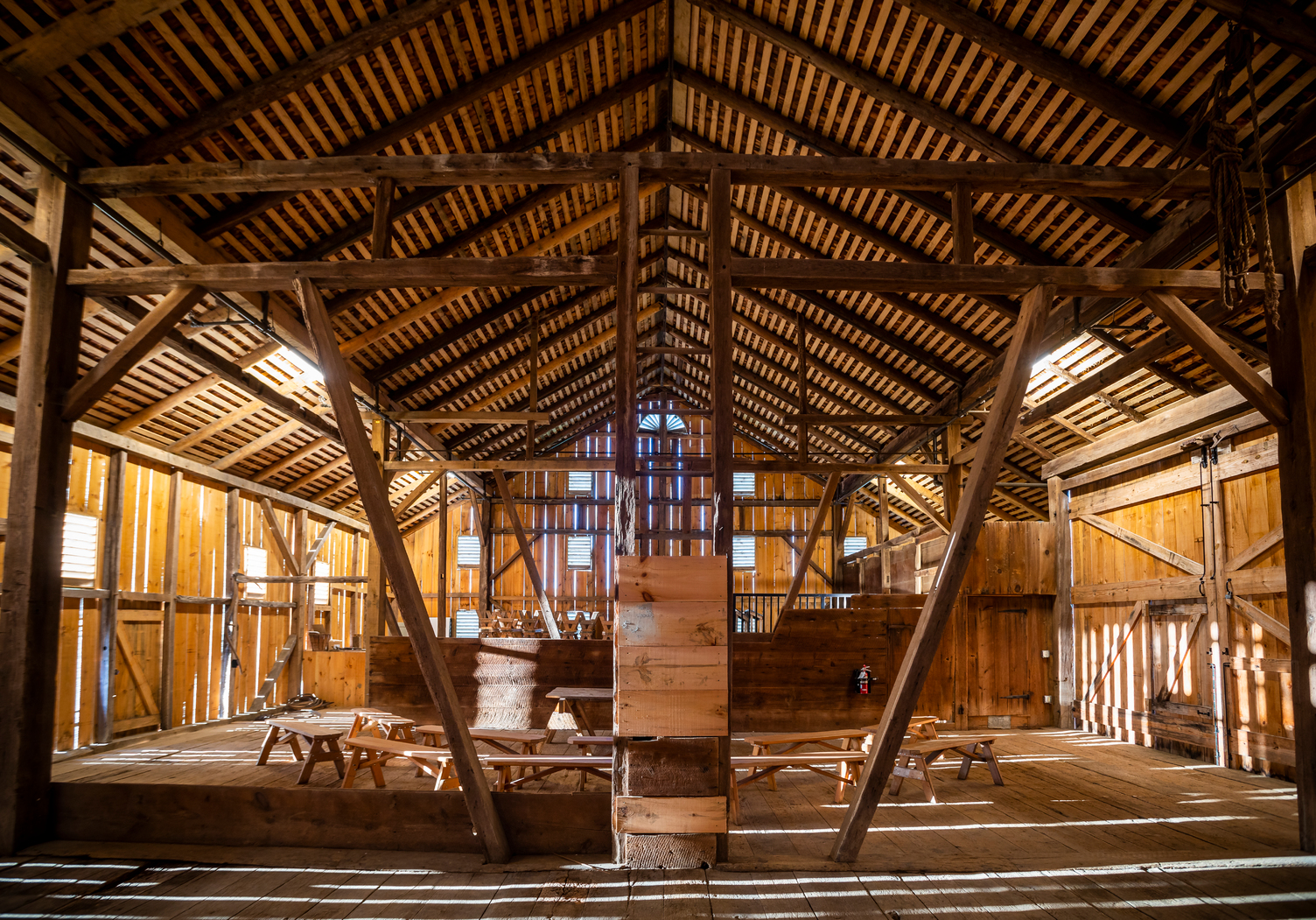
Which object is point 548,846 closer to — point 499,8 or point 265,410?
point 499,8

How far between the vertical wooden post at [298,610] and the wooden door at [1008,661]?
35.5 ft

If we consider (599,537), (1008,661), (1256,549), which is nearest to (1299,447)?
(1256,549)

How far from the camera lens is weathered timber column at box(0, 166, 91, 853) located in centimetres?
492

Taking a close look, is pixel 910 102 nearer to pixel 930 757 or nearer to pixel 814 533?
pixel 930 757

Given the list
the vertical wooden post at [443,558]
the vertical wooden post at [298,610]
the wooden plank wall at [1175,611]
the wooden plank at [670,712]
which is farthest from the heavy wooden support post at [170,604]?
the wooden plank wall at [1175,611]

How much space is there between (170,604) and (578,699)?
20.5ft

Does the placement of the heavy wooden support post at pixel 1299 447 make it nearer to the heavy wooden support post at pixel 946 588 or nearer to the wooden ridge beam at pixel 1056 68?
the wooden ridge beam at pixel 1056 68

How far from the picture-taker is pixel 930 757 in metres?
7.31

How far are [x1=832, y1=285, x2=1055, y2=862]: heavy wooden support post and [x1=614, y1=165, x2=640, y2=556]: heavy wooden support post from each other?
172 cm

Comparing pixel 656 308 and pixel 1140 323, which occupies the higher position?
pixel 656 308

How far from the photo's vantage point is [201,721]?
1155 cm

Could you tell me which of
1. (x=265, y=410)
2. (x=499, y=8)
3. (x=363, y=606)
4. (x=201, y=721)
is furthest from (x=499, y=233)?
(x=363, y=606)

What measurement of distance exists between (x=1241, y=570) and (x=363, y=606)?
→ 16.2m

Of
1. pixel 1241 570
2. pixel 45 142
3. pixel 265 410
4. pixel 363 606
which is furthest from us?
pixel 363 606
